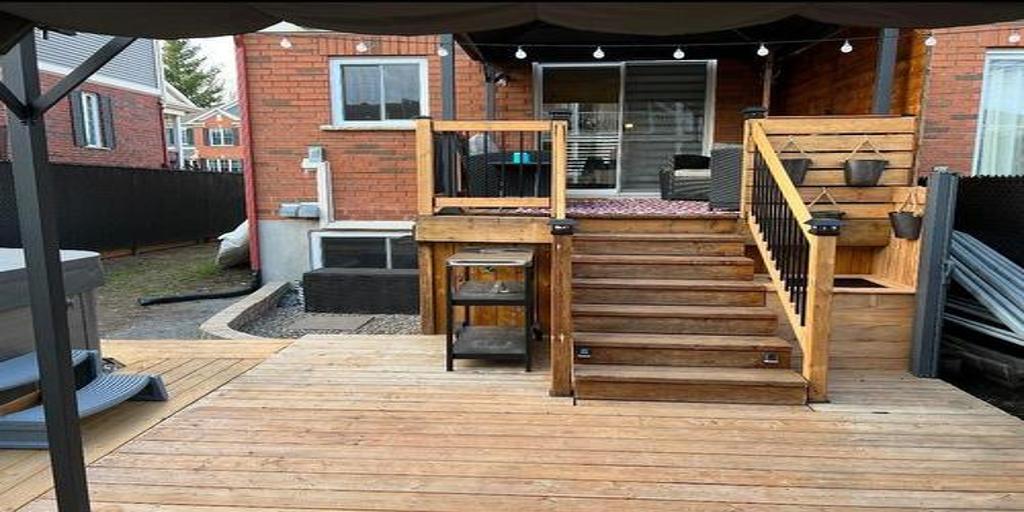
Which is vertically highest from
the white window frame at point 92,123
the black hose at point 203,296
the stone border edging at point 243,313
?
the white window frame at point 92,123

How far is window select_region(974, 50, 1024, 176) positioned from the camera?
5.75 metres

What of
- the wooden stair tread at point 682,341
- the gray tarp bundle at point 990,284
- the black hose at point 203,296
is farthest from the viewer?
the black hose at point 203,296

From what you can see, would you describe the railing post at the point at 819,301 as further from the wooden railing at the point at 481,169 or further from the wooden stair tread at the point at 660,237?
the wooden railing at the point at 481,169

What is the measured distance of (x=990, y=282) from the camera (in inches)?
167

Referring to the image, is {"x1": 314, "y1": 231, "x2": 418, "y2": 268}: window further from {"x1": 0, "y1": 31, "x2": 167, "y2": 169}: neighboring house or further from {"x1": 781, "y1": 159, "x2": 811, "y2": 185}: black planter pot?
{"x1": 0, "y1": 31, "x2": 167, "y2": 169}: neighboring house

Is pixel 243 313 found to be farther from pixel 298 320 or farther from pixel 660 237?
pixel 660 237

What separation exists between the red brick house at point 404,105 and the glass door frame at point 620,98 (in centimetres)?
1

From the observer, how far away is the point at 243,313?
20.0 ft

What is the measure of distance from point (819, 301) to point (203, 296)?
276 inches

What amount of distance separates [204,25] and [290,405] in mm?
2459

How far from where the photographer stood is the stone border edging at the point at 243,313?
17.7ft

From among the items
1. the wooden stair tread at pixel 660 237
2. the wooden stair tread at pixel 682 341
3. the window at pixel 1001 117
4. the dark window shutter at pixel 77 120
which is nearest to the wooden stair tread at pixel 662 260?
the wooden stair tread at pixel 660 237

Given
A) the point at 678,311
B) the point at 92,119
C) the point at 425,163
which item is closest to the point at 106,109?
the point at 92,119

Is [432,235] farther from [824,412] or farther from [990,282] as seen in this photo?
[990,282]
